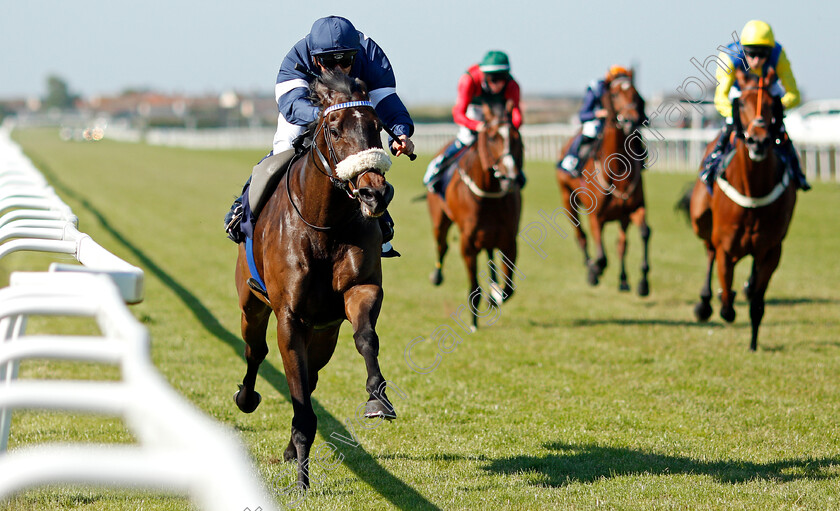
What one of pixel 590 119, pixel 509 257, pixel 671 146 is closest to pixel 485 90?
pixel 509 257

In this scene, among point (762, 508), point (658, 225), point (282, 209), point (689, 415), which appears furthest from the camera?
point (658, 225)

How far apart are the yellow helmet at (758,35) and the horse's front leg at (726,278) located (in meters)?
1.63

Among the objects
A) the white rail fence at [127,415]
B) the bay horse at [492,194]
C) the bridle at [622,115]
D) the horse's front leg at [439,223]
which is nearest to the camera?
the white rail fence at [127,415]

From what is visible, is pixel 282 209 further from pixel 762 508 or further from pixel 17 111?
pixel 17 111

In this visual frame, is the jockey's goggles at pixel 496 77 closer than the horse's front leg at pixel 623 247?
Yes

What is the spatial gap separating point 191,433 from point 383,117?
330 centimetres

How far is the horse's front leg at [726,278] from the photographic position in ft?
23.3

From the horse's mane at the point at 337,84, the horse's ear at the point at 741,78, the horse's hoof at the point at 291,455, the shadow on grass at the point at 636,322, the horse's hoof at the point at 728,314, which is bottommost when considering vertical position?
the shadow on grass at the point at 636,322

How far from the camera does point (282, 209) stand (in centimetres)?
432

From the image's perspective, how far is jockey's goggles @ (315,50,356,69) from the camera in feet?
14.1

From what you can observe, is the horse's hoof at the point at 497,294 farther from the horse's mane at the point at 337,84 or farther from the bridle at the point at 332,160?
the horse's mane at the point at 337,84

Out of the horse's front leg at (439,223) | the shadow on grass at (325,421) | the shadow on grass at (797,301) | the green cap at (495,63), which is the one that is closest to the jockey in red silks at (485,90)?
the green cap at (495,63)

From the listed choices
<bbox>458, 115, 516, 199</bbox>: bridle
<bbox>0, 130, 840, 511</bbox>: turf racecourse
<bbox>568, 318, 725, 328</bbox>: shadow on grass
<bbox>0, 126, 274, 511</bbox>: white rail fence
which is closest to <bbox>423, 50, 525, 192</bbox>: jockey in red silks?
<bbox>458, 115, 516, 199</bbox>: bridle

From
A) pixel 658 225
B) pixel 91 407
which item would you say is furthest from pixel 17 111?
pixel 91 407
